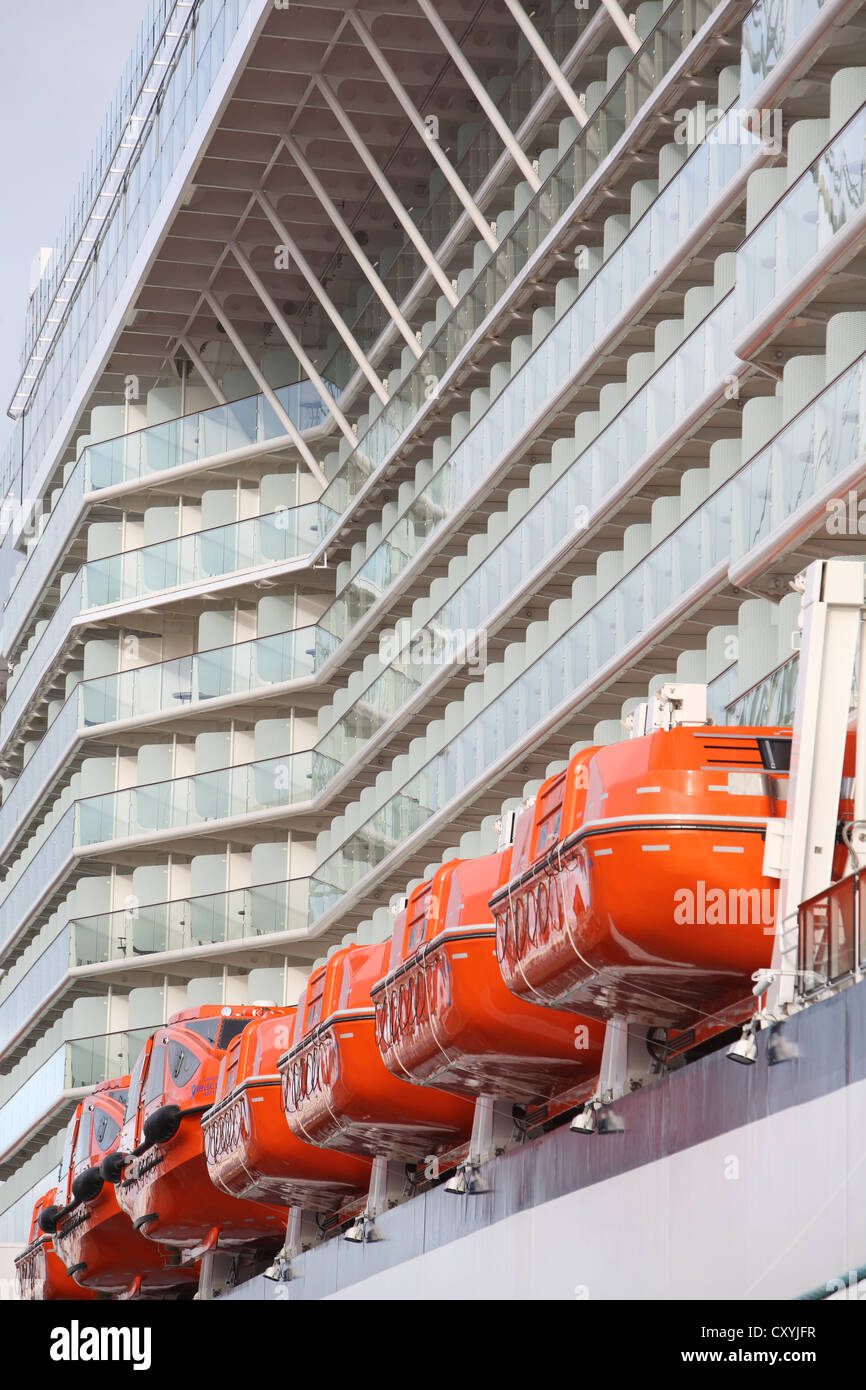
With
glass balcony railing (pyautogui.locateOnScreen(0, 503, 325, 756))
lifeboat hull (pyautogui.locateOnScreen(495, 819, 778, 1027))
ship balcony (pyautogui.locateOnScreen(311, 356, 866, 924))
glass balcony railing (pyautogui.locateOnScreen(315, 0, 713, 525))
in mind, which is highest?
glass balcony railing (pyautogui.locateOnScreen(0, 503, 325, 756))

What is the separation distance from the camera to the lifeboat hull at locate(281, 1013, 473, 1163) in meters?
22.8

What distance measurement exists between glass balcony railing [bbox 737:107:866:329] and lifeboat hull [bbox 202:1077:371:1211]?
9.48 metres

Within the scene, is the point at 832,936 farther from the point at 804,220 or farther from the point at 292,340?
the point at 292,340

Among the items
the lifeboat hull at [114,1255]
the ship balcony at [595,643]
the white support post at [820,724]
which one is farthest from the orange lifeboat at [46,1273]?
the white support post at [820,724]

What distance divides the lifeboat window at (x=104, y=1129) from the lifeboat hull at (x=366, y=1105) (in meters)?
10.7

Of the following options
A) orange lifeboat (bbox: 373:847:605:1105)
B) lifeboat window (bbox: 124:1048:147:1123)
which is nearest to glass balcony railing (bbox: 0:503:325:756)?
lifeboat window (bbox: 124:1048:147:1123)

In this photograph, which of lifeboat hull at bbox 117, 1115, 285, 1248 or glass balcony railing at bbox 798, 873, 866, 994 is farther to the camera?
lifeboat hull at bbox 117, 1115, 285, 1248

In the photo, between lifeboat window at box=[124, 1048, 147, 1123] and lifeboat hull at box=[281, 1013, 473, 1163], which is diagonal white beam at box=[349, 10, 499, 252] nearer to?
lifeboat window at box=[124, 1048, 147, 1123]

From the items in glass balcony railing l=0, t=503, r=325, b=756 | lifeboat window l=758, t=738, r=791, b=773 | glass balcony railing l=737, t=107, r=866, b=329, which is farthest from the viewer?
glass balcony railing l=0, t=503, r=325, b=756

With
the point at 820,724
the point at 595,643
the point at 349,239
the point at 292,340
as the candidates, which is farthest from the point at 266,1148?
the point at 292,340

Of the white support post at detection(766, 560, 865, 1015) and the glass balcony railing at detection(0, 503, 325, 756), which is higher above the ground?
the glass balcony railing at detection(0, 503, 325, 756)

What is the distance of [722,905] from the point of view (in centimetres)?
1577

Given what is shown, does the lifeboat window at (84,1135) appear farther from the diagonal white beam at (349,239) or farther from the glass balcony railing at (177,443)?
the glass balcony railing at (177,443)

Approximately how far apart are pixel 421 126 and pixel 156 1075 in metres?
16.6
